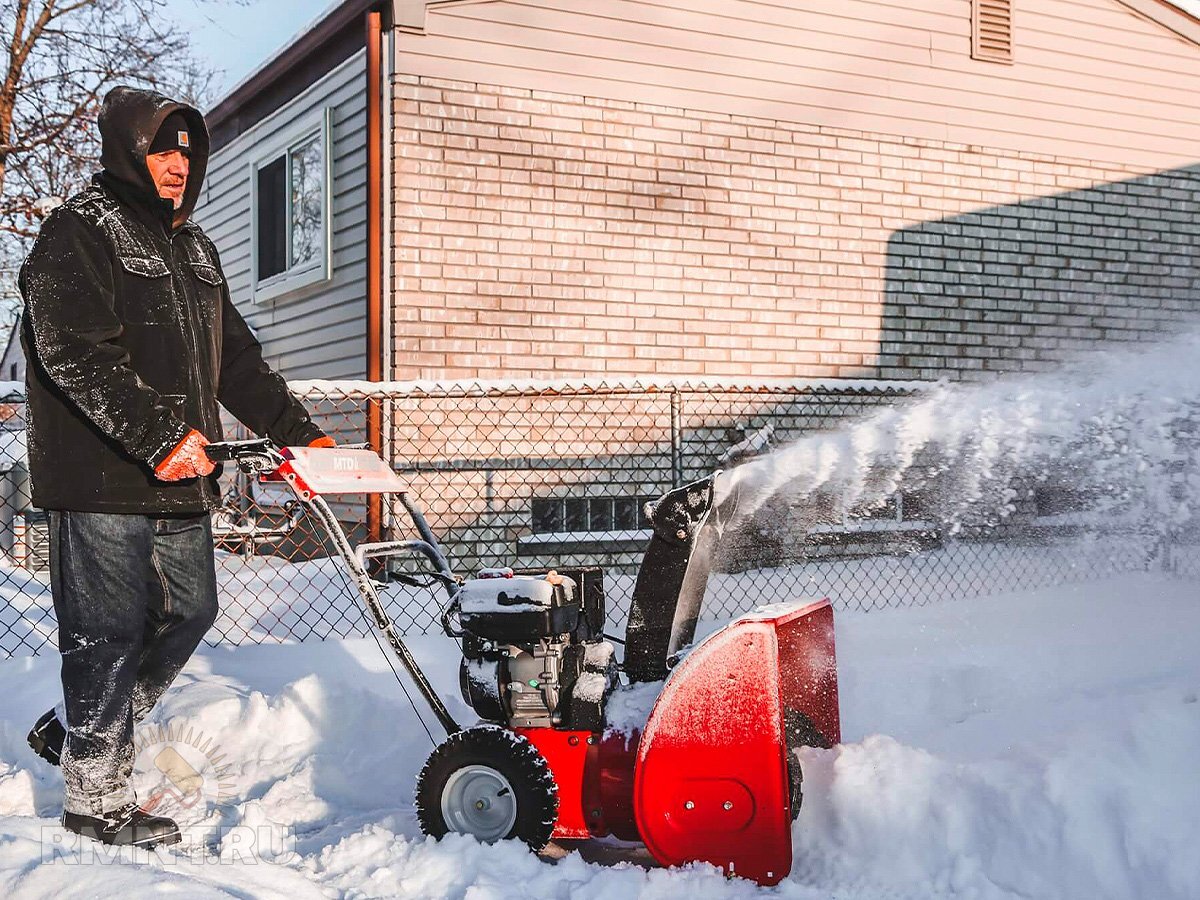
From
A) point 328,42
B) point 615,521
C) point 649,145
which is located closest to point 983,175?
point 649,145

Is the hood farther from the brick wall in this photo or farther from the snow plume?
the brick wall

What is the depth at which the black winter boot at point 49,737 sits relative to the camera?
3.04m

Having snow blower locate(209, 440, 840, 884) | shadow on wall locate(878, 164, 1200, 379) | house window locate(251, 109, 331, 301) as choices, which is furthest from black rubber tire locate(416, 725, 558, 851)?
shadow on wall locate(878, 164, 1200, 379)

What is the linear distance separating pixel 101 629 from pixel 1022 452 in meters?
5.80

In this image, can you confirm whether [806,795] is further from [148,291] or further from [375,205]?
[375,205]

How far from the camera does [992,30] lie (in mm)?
9492

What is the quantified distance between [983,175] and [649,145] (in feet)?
10.8

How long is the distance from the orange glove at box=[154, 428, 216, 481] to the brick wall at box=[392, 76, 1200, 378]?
16.1 feet

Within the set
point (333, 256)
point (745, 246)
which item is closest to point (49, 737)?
point (333, 256)

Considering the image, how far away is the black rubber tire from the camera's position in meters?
2.92

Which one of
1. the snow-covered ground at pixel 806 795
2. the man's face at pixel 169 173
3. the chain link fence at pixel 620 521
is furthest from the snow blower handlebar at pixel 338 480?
the chain link fence at pixel 620 521

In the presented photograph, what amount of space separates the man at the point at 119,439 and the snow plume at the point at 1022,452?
2.01 m

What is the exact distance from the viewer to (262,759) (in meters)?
3.72

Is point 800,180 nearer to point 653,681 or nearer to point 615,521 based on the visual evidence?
point 615,521
